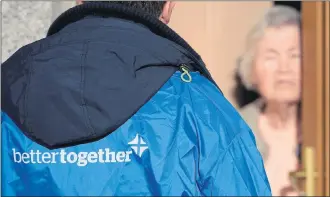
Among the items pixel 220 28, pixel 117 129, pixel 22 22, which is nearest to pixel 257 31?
pixel 220 28

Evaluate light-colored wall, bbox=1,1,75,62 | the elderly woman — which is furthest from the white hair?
light-colored wall, bbox=1,1,75,62

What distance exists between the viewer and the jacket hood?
121cm

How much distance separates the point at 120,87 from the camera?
1217 millimetres

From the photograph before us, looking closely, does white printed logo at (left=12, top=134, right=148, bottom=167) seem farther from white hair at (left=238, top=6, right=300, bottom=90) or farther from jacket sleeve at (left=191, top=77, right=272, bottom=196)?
white hair at (left=238, top=6, right=300, bottom=90)

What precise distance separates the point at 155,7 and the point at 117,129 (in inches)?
14.0

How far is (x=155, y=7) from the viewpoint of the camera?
1441 mm

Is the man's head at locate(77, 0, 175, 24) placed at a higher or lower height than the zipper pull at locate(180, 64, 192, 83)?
higher

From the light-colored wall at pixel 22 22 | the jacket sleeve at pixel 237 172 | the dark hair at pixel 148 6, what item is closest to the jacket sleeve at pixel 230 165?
the jacket sleeve at pixel 237 172

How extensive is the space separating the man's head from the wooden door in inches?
45.9

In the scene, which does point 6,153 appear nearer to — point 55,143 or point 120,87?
point 55,143

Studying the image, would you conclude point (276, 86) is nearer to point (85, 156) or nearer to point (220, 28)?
point (220, 28)

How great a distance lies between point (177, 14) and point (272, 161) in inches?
32.6

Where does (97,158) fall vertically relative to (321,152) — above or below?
above
